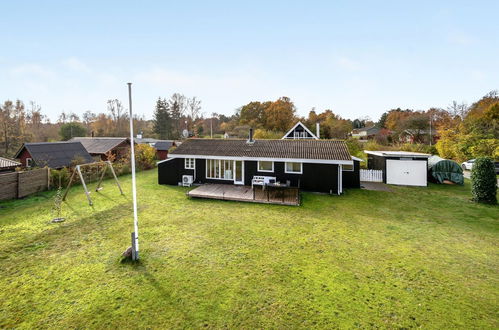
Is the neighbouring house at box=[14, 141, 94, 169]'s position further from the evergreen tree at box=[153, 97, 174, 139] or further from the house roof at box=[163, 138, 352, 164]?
the evergreen tree at box=[153, 97, 174, 139]

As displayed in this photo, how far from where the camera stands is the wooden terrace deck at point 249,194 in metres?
11.9

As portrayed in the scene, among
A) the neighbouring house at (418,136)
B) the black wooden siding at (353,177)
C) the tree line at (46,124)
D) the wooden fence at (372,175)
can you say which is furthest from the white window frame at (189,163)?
the neighbouring house at (418,136)

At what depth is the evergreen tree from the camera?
5315 centimetres

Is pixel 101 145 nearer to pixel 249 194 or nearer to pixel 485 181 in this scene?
pixel 249 194

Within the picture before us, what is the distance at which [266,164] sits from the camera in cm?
1434

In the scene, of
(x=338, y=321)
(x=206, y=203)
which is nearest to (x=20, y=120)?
(x=206, y=203)

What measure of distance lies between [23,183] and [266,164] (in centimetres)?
1356

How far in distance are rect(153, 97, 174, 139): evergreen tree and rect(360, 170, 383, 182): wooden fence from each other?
149 feet

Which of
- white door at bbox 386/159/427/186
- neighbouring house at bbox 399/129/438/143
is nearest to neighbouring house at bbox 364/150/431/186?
white door at bbox 386/159/427/186

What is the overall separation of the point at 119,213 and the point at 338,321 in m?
9.48

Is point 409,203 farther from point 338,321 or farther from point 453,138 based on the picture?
point 453,138

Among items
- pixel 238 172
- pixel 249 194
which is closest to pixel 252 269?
pixel 249 194

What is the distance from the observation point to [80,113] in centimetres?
5684

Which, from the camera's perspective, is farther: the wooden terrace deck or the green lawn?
the wooden terrace deck
